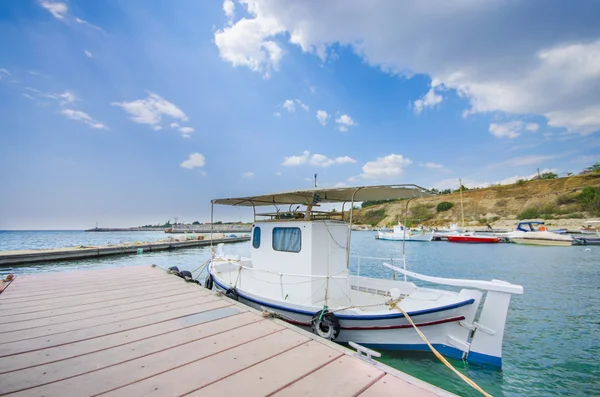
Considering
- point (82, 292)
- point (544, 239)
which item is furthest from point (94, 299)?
point (544, 239)

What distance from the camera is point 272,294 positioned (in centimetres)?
723

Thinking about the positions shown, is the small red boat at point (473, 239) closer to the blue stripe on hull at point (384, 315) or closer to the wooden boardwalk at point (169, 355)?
the blue stripe on hull at point (384, 315)

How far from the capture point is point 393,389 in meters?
2.51

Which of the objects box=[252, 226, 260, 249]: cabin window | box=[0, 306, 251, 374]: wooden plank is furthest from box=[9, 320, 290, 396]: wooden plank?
box=[252, 226, 260, 249]: cabin window

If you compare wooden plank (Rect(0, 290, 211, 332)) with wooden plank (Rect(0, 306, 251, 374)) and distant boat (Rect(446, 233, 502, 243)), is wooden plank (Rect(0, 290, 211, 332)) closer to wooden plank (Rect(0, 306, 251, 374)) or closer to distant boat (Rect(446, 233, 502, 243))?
wooden plank (Rect(0, 306, 251, 374))

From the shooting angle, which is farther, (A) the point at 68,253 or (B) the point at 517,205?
(B) the point at 517,205

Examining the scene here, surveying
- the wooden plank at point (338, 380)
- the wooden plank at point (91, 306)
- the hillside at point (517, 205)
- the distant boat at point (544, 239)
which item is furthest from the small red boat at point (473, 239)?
the wooden plank at point (338, 380)

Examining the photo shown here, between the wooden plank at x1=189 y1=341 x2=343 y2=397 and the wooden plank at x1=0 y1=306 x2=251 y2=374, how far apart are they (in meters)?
1.46

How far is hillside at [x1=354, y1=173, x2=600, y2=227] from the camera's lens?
56.3 meters

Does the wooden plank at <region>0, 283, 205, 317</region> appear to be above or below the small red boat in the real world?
above

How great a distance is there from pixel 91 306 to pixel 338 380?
5302 mm

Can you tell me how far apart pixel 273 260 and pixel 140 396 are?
489 cm

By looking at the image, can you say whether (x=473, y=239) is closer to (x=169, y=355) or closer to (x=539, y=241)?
(x=539, y=241)

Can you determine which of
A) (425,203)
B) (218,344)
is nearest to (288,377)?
(218,344)
